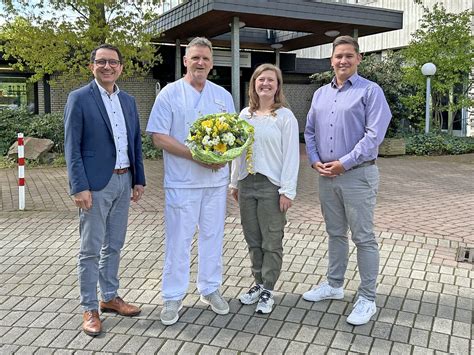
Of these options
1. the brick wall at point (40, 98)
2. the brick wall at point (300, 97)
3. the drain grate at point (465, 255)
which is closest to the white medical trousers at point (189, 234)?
the drain grate at point (465, 255)

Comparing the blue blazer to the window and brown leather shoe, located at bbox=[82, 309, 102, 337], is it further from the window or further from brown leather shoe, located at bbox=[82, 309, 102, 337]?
the window

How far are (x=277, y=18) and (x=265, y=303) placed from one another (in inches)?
512

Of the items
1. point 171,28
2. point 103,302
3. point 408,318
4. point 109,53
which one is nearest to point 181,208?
point 103,302

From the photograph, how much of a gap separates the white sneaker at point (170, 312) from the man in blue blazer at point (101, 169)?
26 centimetres

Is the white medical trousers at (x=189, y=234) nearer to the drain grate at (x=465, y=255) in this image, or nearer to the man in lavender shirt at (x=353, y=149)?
the man in lavender shirt at (x=353, y=149)

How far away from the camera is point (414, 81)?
58.1 feet

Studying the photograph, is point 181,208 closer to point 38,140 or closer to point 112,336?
point 112,336

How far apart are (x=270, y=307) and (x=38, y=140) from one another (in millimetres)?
11713

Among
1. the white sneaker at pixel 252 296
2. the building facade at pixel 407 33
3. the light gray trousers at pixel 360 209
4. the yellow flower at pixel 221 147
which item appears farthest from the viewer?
the building facade at pixel 407 33

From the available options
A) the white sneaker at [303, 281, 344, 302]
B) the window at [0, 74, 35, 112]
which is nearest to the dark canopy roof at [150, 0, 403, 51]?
the window at [0, 74, 35, 112]

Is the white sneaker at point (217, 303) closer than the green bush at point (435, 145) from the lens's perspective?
Yes

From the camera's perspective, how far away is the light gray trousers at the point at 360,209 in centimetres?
365

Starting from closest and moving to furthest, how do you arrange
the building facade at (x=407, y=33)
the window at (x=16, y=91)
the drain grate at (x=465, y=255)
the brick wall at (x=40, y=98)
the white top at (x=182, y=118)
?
the white top at (x=182, y=118) < the drain grate at (x=465, y=255) < the window at (x=16, y=91) < the brick wall at (x=40, y=98) < the building facade at (x=407, y=33)

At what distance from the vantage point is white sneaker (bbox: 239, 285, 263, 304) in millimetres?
3949
